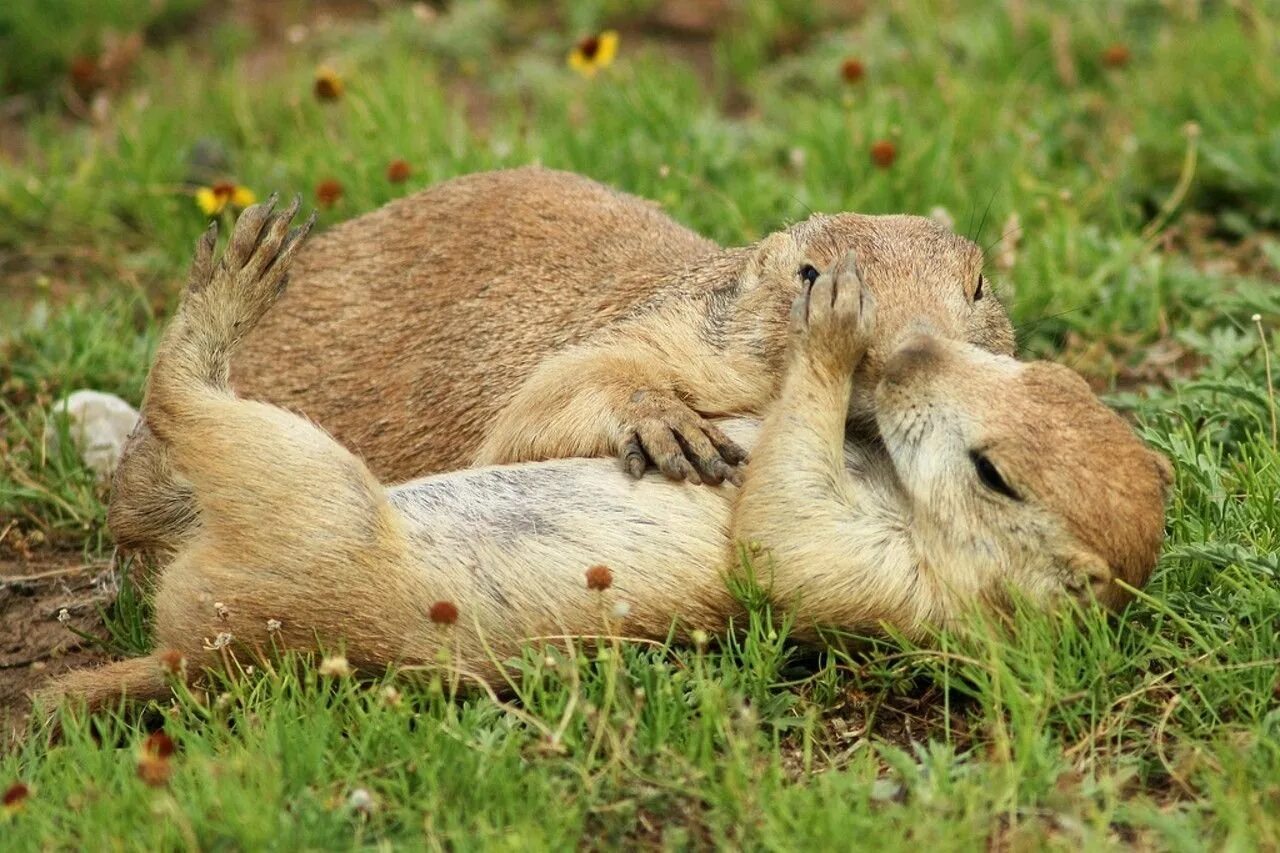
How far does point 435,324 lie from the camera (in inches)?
215

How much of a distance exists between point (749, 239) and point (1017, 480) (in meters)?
2.65

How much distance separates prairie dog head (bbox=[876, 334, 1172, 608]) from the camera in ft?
13.3

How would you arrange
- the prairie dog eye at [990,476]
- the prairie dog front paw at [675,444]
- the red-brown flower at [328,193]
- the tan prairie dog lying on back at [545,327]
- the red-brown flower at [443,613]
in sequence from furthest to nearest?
1. the red-brown flower at [328,193]
2. the tan prairie dog lying on back at [545,327]
3. the prairie dog front paw at [675,444]
4. the prairie dog eye at [990,476]
5. the red-brown flower at [443,613]

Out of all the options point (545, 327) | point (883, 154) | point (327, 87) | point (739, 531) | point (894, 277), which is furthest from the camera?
point (327, 87)

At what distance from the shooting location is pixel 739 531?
4.23 metres

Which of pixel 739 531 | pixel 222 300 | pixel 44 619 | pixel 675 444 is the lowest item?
pixel 44 619

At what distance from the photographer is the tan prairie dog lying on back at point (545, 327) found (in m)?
4.65

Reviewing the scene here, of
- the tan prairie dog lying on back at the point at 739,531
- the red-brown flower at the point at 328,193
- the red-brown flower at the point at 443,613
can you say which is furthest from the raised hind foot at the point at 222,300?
the red-brown flower at the point at 328,193

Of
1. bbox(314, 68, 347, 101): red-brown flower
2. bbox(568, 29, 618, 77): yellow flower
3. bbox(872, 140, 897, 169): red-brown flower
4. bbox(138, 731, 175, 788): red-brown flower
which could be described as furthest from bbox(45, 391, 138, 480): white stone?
bbox(872, 140, 897, 169): red-brown flower

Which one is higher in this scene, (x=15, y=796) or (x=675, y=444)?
(x=675, y=444)

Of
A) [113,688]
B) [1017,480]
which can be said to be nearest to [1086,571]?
[1017,480]

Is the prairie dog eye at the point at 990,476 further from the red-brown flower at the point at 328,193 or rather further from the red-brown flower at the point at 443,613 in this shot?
the red-brown flower at the point at 328,193

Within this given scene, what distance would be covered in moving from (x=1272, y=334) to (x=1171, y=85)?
6.38ft

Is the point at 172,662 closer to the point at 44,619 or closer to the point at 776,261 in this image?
the point at 44,619
